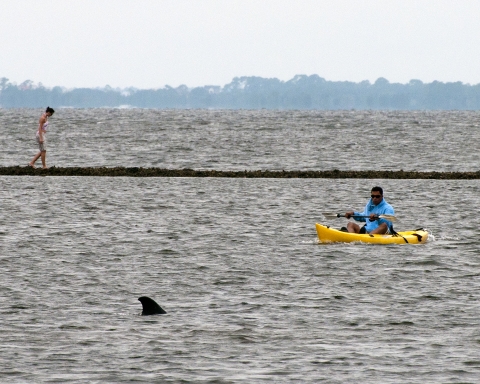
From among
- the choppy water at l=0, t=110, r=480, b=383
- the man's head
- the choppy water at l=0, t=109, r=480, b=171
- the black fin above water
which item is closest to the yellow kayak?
the choppy water at l=0, t=110, r=480, b=383

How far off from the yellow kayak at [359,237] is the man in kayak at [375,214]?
279 mm

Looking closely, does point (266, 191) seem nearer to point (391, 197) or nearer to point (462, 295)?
point (391, 197)

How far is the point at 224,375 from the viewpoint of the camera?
1188 cm

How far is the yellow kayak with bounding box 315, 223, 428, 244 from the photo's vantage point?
74.0ft

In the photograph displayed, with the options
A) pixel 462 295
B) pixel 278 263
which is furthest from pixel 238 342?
pixel 278 263

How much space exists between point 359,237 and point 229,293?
21.2 ft

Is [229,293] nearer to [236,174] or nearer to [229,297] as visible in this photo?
[229,297]

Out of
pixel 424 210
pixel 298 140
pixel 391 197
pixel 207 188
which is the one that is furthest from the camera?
pixel 298 140

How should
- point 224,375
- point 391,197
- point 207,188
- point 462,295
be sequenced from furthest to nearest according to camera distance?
point 207,188, point 391,197, point 462,295, point 224,375

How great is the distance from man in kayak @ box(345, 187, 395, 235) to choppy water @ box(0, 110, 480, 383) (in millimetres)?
561

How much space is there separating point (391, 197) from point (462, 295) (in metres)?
17.0

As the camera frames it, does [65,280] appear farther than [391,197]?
No

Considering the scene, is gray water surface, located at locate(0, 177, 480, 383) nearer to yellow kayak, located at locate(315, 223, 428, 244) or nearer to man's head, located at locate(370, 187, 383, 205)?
yellow kayak, located at locate(315, 223, 428, 244)

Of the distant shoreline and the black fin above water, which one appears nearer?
the black fin above water
